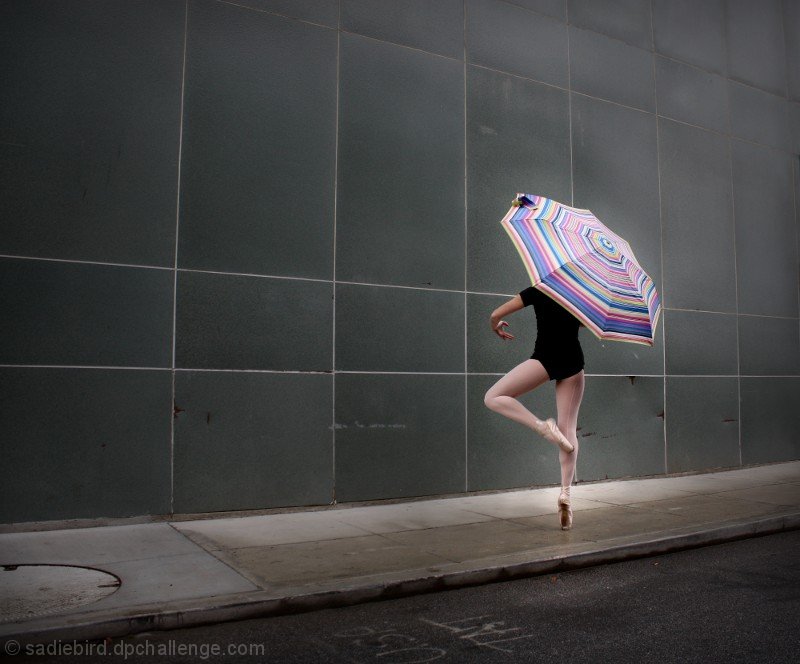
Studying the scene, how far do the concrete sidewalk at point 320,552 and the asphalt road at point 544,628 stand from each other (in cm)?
13

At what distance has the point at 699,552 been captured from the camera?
6215 millimetres

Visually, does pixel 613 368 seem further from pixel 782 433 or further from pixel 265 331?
pixel 265 331

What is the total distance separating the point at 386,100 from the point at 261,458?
4.19 m

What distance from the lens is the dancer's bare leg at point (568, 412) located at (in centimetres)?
636

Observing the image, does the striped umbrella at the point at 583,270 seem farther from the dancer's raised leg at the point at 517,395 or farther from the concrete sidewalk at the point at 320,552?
the concrete sidewalk at the point at 320,552

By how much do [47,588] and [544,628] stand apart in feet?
10.1

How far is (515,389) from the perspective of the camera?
6.23 meters

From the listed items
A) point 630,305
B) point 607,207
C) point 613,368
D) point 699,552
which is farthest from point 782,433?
point 630,305

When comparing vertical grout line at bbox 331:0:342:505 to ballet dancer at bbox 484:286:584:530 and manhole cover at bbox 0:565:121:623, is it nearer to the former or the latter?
ballet dancer at bbox 484:286:584:530

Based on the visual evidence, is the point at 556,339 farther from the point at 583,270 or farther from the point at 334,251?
the point at 334,251

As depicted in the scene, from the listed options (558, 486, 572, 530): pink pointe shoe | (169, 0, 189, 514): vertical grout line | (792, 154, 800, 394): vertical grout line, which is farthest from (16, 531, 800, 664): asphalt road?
(792, 154, 800, 394): vertical grout line

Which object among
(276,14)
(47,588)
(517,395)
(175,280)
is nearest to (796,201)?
(517,395)

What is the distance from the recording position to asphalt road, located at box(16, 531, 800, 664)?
3.81 m

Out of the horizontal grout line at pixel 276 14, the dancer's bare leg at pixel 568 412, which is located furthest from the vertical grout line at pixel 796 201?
the horizontal grout line at pixel 276 14
